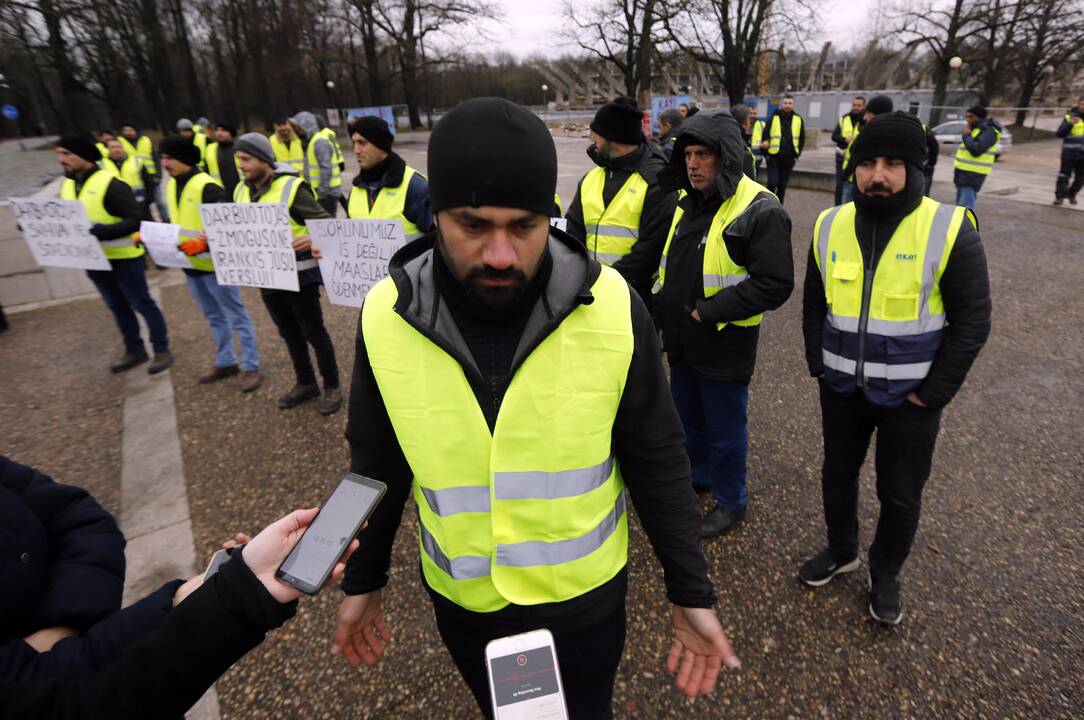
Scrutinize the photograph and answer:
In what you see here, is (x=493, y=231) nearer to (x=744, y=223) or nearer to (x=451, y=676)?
(x=744, y=223)

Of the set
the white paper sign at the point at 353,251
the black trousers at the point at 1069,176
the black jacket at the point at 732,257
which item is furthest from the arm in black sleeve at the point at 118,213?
the black trousers at the point at 1069,176

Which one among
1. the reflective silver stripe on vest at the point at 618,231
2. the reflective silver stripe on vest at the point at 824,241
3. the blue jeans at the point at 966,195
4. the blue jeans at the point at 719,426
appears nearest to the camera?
the reflective silver stripe on vest at the point at 824,241

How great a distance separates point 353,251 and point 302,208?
0.69 metres

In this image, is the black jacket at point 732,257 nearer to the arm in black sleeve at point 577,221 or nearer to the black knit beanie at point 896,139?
the black knit beanie at point 896,139

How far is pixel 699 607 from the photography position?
143cm

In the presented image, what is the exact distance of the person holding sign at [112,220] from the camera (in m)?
4.84

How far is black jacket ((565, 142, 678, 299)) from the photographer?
3477mm

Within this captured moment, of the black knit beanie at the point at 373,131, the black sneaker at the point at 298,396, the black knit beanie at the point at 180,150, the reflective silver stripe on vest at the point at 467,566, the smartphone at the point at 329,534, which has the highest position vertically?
the black knit beanie at the point at 373,131

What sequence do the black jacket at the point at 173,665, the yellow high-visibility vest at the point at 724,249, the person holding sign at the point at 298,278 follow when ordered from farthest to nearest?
1. the person holding sign at the point at 298,278
2. the yellow high-visibility vest at the point at 724,249
3. the black jacket at the point at 173,665

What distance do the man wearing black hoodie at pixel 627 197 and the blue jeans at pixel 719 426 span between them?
878mm

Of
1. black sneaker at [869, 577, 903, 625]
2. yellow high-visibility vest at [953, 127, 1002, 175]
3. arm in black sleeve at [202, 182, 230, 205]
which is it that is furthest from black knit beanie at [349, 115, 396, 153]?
yellow high-visibility vest at [953, 127, 1002, 175]

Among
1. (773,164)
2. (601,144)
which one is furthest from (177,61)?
(601,144)

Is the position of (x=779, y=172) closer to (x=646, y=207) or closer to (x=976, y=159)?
(x=976, y=159)

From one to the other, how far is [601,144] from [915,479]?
2.62 metres
